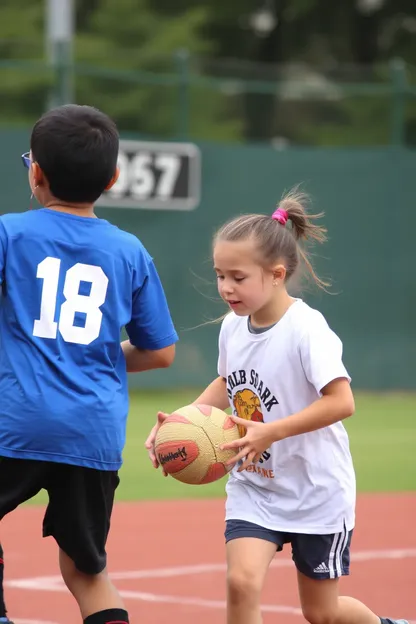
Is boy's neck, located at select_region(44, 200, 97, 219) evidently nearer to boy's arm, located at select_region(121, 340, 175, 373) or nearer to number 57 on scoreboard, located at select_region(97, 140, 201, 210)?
boy's arm, located at select_region(121, 340, 175, 373)

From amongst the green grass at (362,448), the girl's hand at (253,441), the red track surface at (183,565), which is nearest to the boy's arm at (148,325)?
the girl's hand at (253,441)

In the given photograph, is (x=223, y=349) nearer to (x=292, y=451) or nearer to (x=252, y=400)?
(x=252, y=400)

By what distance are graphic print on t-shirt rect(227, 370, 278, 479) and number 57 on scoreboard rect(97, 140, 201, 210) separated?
11.6 m

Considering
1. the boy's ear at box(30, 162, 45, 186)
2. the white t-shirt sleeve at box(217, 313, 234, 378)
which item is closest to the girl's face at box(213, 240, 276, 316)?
the white t-shirt sleeve at box(217, 313, 234, 378)

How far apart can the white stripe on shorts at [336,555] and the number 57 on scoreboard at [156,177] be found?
38.9 feet

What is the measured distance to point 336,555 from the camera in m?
4.70

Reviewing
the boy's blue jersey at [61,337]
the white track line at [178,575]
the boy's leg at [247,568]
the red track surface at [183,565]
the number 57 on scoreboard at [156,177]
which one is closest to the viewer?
the boy's blue jersey at [61,337]

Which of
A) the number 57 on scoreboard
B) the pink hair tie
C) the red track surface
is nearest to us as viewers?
the pink hair tie

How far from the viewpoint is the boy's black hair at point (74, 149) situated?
4328 mm

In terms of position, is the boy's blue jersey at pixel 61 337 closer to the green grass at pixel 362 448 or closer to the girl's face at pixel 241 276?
the girl's face at pixel 241 276

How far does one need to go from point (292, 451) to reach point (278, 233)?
2.66 ft

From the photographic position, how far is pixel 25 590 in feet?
21.6

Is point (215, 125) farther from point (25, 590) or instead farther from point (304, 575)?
point (304, 575)

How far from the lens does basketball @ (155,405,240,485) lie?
4.61m
